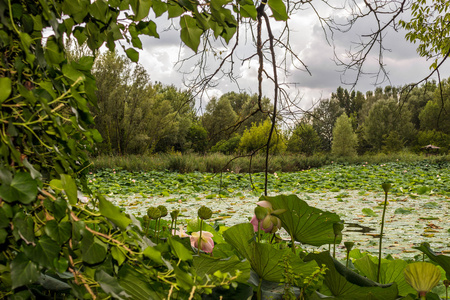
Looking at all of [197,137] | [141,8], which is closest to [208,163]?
[141,8]

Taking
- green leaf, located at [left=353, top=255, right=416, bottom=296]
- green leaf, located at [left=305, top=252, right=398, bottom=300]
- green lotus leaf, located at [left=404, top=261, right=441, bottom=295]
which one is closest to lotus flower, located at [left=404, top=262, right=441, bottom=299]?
green lotus leaf, located at [left=404, top=261, right=441, bottom=295]

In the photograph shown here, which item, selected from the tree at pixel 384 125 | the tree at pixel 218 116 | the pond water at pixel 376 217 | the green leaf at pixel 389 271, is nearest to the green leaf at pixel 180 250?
the green leaf at pixel 389 271

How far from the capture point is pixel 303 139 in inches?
683

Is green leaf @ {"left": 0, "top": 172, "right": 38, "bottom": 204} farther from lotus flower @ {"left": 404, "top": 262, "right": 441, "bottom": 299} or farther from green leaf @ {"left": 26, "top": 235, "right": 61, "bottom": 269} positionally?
lotus flower @ {"left": 404, "top": 262, "right": 441, "bottom": 299}

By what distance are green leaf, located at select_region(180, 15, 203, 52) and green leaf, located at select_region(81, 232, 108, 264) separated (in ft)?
1.30

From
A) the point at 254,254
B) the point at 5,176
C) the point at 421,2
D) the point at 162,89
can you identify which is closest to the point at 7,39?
the point at 5,176

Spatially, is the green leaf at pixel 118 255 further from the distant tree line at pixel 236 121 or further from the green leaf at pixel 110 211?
the distant tree line at pixel 236 121

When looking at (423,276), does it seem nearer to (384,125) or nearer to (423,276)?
(423,276)

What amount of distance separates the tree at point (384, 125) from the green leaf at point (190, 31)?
82.8 feet

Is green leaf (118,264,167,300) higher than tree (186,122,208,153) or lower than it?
lower

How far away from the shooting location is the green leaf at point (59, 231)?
15.2 inches

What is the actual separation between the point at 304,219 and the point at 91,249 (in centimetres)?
62

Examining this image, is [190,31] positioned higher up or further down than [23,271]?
higher up

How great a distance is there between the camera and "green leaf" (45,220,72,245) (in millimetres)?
386
